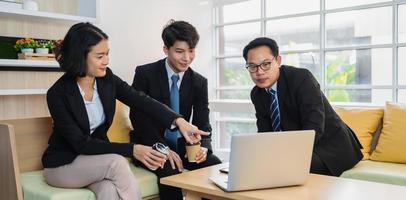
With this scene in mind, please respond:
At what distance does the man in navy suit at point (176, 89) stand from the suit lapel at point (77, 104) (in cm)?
42

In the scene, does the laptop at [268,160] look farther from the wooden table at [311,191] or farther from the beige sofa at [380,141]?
the beige sofa at [380,141]

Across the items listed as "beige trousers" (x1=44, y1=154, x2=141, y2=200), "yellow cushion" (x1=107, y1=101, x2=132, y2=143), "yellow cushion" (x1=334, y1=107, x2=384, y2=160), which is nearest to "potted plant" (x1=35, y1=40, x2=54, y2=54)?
"yellow cushion" (x1=107, y1=101, x2=132, y2=143)

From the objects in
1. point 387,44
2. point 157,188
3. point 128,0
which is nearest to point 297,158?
point 157,188

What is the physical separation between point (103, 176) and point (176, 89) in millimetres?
865

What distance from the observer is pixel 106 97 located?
209 centimetres

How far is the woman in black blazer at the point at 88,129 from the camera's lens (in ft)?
6.17

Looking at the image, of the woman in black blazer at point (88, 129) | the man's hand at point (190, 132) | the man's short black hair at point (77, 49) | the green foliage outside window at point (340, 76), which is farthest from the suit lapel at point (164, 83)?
the green foliage outside window at point (340, 76)

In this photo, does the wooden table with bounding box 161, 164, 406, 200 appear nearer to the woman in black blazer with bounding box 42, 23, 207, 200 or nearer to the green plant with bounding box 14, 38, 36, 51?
the woman in black blazer with bounding box 42, 23, 207, 200

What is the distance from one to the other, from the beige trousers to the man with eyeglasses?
0.83 metres

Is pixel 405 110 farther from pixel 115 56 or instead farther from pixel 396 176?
pixel 115 56

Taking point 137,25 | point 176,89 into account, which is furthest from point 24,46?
point 137,25

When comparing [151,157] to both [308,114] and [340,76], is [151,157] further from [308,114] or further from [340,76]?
[340,76]

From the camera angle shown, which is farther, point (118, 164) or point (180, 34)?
point (180, 34)

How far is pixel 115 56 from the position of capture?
3.38 m
